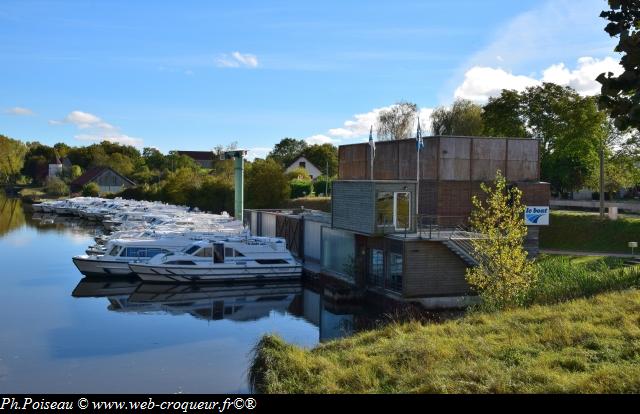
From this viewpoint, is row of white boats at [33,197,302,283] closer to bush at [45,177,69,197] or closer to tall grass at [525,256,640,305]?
tall grass at [525,256,640,305]

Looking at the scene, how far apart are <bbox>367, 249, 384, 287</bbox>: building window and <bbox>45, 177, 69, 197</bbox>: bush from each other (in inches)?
4721

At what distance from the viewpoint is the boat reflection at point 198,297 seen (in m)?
34.2

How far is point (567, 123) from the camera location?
58.3 meters

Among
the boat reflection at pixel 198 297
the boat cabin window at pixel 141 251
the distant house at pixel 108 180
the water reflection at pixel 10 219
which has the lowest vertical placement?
the boat reflection at pixel 198 297

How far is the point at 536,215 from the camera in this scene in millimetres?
36188

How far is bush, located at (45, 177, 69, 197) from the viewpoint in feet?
466

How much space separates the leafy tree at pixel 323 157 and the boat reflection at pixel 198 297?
8761 cm

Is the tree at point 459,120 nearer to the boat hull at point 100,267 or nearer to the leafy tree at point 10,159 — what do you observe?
the boat hull at point 100,267

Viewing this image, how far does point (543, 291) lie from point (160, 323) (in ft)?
56.4

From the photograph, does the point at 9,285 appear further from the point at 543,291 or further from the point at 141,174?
the point at 141,174

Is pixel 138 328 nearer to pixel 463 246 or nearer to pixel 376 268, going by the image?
pixel 376 268

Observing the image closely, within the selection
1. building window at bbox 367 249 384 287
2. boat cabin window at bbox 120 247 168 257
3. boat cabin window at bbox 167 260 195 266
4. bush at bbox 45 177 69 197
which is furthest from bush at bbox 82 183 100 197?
building window at bbox 367 249 384 287

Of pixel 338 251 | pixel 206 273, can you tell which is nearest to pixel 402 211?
pixel 338 251

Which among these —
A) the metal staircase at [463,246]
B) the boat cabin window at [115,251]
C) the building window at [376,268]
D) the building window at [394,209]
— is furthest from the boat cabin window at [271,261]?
the metal staircase at [463,246]
